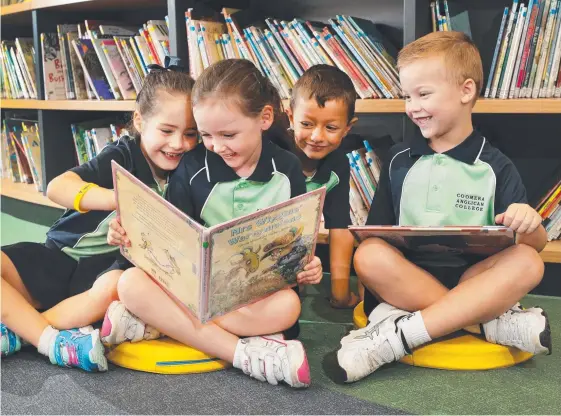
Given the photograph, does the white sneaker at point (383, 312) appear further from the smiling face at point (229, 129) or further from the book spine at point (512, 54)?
the book spine at point (512, 54)

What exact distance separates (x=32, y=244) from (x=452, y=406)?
2.95 feet

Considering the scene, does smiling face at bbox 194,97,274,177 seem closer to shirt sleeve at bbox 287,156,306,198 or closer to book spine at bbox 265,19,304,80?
shirt sleeve at bbox 287,156,306,198

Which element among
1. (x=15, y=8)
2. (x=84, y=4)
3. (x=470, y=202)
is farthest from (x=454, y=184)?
(x=15, y=8)

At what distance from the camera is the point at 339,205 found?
1581 mm

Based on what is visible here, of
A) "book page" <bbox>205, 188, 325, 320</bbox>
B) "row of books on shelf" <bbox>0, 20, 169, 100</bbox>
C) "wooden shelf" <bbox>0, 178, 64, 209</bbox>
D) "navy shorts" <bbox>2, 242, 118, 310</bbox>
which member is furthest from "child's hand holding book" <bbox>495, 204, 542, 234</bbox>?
"wooden shelf" <bbox>0, 178, 64, 209</bbox>

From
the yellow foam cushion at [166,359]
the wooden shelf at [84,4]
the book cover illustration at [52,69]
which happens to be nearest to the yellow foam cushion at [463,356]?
the yellow foam cushion at [166,359]

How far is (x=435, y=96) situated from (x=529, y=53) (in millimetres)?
485

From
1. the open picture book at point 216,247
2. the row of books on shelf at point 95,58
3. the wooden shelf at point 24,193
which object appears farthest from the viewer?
the wooden shelf at point 24,193

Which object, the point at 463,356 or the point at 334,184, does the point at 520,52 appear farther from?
the point at 463,356

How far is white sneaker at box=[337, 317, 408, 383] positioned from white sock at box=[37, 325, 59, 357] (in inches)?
21.2

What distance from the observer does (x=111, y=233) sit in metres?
1.22

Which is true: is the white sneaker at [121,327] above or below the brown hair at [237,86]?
below

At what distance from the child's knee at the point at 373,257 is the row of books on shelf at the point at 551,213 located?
63 cm

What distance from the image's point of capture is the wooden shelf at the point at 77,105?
216cm
